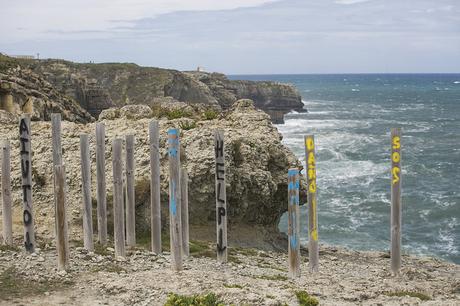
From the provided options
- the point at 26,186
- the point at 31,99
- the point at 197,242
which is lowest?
the point at 197,242

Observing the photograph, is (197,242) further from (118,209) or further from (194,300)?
(194,300)

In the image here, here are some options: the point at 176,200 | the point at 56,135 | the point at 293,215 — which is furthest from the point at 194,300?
the point at 56,135

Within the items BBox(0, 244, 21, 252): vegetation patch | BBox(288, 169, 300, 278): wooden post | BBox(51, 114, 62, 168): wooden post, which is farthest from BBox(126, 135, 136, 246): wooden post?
BBox(288, 169, 300, 278): wooden post

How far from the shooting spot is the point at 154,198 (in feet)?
47.0

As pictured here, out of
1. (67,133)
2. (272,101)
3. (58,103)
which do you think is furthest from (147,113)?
(272,101)

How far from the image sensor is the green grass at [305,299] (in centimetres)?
1126

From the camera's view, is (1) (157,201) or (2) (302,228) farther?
(2) (302,228)

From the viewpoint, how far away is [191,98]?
88438 mm

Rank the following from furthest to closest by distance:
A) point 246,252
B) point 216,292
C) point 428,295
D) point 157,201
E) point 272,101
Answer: point 272,101 < point 246,252 < point 157,201 < point 428,295 < point 216,292

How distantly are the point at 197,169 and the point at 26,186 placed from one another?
4959 mm

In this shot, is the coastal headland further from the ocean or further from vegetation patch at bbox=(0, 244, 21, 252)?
the ocean

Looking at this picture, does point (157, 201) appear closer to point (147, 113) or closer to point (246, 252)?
point (246, 252)

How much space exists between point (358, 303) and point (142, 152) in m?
8.44

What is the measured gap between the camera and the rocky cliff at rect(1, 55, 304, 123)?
62.4 meters
